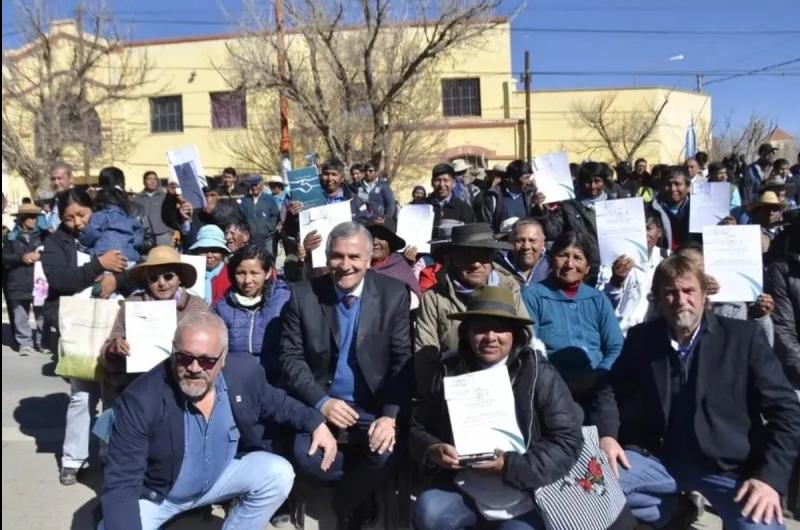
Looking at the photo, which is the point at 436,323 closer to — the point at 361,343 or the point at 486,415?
the point at 361,343

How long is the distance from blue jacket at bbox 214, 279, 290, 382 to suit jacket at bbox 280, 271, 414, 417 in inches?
13.5

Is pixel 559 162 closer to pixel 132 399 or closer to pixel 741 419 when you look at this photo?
pixel 741 419

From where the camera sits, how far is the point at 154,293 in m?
4.70

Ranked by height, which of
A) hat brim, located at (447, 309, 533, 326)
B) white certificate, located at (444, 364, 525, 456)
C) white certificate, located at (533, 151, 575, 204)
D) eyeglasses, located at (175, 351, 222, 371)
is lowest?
white certificate, located at (444, 364, 525, 456)

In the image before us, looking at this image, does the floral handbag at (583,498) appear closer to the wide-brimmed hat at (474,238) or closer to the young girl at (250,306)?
the wide-brimmed hat at (474,238)

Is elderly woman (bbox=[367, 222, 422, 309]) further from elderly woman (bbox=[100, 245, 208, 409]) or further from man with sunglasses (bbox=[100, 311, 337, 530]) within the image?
man with sunglasses (bbox=[100, 311, 337, 530])

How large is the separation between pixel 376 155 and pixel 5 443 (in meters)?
14.3

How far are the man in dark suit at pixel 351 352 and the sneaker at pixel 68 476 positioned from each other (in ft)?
6.06

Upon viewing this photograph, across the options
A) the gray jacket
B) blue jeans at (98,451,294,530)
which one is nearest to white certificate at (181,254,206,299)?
blue jeans at (98,451,294,530)

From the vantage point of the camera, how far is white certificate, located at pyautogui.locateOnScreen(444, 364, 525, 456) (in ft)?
11.5

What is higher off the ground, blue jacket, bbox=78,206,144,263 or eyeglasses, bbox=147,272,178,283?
blue jacket, bbox=78,206,144,263

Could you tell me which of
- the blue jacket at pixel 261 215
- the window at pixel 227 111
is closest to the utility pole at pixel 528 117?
the window at pixel 227 111

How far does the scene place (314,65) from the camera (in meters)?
18.5

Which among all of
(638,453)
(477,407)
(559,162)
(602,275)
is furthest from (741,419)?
(559,162)
